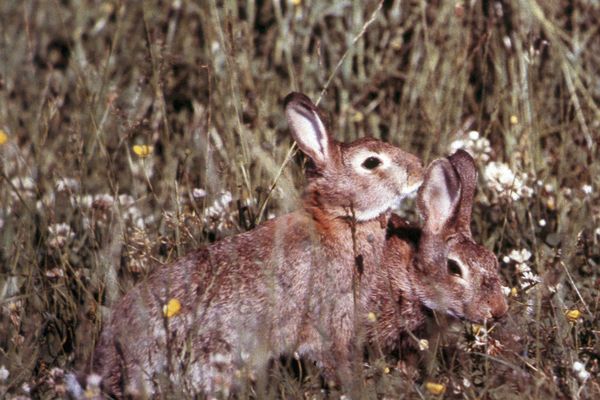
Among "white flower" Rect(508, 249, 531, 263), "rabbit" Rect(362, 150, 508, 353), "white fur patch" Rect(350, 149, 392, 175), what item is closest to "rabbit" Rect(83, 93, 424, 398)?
"white fur patch" Rect(350, 149, 392, 175)

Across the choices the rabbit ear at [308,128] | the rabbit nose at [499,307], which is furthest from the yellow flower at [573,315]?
the rabbit ear at [308,128]

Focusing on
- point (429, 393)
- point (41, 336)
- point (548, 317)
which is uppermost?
point (41, 336)

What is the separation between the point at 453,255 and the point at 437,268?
3.9 inches

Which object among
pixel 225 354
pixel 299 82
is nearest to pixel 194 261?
pixel 225 354

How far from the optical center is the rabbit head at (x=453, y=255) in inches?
178

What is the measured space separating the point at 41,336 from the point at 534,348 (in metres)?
1.89

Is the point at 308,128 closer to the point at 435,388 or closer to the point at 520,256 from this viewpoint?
the point at 520,256

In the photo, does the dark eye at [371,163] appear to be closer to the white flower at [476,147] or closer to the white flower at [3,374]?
the white flower at [476,147]

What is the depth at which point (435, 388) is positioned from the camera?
3822 mm

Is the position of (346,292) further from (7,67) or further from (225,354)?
(7,67)

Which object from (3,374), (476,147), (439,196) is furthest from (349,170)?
(3,374)

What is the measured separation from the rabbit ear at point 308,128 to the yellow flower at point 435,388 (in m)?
1.39

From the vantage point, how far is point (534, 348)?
4.32m

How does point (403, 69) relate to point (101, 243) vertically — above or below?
above
